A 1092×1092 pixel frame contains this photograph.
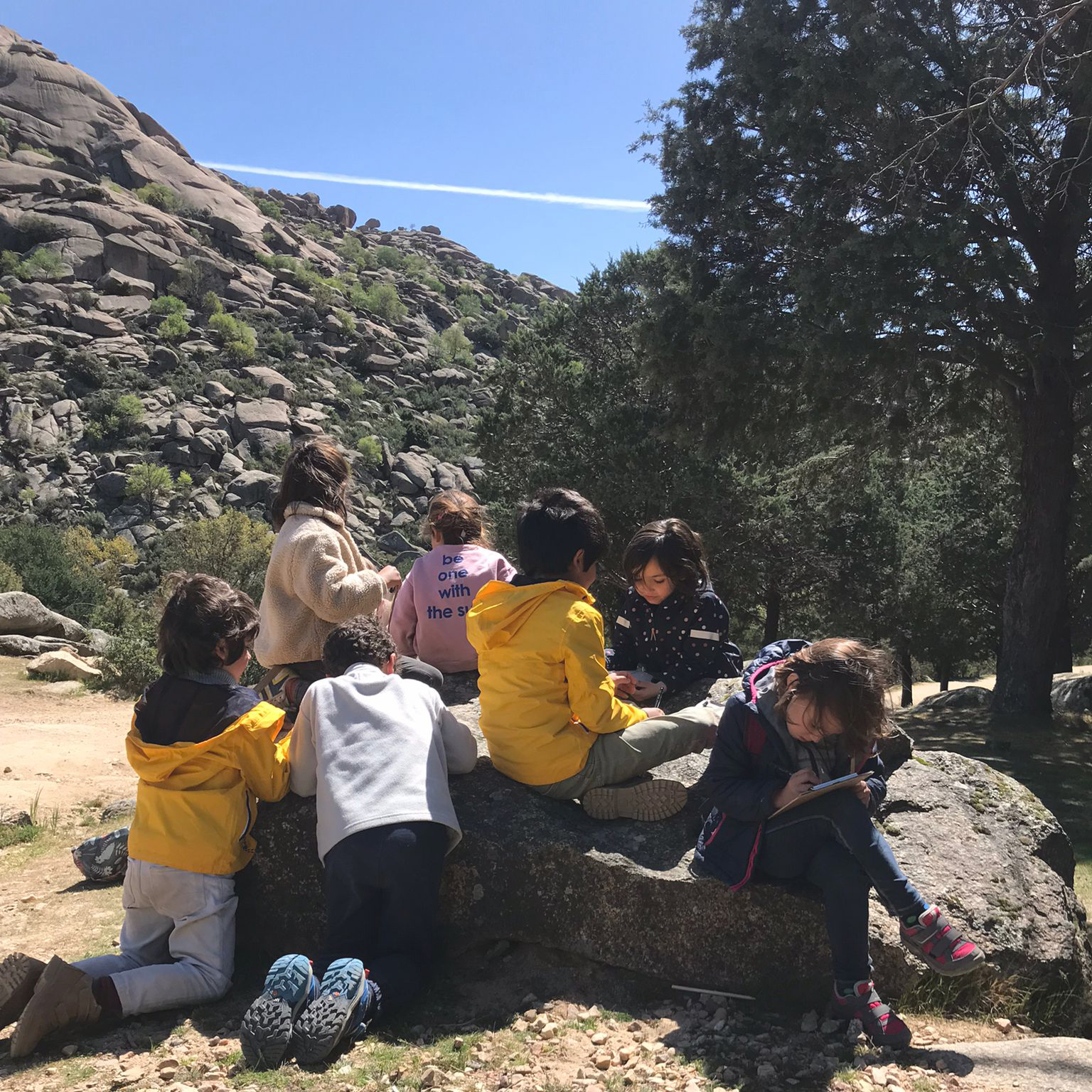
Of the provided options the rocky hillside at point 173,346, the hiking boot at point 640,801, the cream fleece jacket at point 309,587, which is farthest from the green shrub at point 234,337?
the hiking boot at point 640,801

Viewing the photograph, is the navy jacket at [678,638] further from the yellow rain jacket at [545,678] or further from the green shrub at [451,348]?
the green shrub at [451,348]

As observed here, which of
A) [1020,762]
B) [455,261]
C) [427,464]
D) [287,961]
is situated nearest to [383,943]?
[287,961]

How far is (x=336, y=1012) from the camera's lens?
8.43ft

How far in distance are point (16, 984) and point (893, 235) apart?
9.72m

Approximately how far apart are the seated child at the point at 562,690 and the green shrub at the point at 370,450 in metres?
45.1

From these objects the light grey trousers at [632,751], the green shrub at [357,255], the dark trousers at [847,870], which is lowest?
the dark trousers at [847,870]

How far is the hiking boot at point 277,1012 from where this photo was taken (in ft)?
8.29

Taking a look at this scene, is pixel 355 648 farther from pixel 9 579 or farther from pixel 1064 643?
pixel 9 579

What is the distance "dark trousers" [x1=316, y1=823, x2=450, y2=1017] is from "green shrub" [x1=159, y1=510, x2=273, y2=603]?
20.4m

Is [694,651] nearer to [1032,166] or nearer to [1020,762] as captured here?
[1020,762]

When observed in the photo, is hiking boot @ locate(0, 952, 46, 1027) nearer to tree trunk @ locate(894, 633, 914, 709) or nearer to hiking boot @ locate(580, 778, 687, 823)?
hiking boot @ locate(580, 778, 687, 823)

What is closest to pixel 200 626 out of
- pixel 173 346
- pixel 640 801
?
pixel 640 801

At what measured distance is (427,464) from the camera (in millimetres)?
49906

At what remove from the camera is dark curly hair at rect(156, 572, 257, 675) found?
318 centimetres
